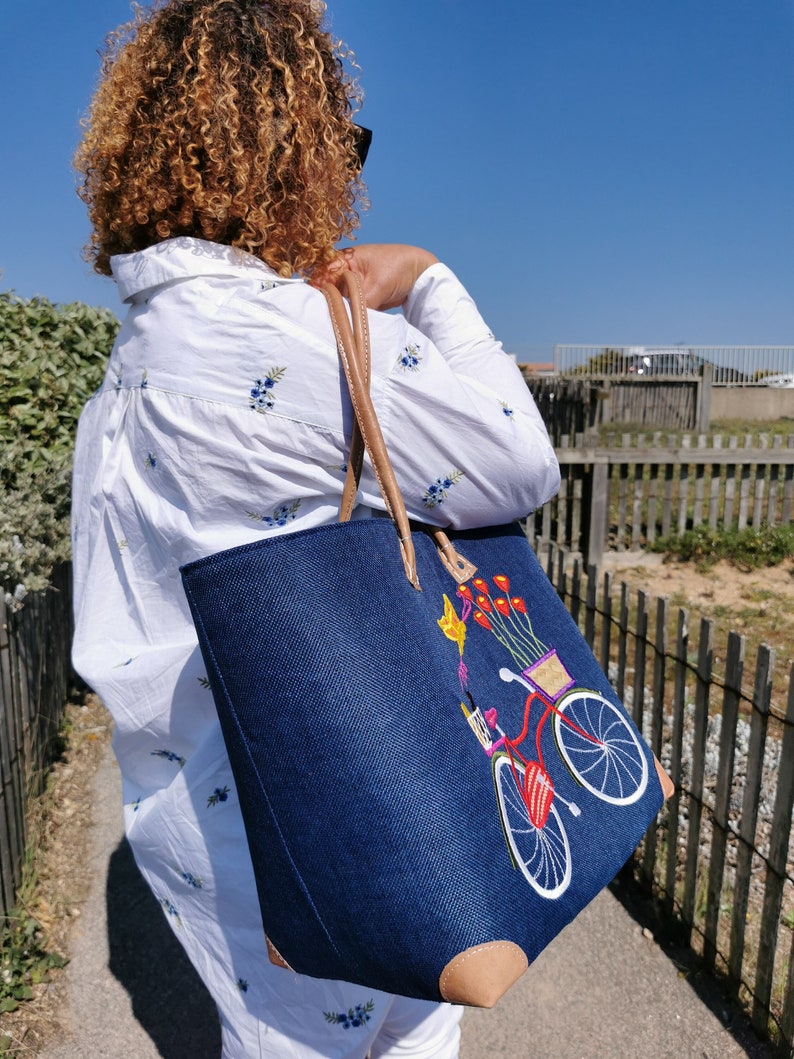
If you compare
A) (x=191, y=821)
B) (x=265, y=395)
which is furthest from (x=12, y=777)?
(x=265, y=395)

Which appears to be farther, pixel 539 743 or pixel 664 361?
pixel 664 361

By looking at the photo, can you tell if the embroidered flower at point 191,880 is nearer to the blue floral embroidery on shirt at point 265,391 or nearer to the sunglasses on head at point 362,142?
the blue floral embroidery on shirt at point 265,391

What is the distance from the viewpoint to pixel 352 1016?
141 cm

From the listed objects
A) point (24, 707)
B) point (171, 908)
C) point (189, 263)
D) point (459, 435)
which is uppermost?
point (189, 263)

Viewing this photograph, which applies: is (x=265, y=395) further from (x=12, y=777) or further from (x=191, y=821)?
(x=12, y=777)

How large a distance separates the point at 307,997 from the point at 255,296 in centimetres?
119

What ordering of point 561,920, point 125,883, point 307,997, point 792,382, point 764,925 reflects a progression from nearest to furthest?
point 561,920
point 307,997
point 764,925
point 125,883
point 792,382

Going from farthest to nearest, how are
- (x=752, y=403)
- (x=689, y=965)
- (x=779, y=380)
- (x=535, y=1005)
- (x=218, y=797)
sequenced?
(x=779, y=380) → (x=752, y=403) → (x=689, y=965) → (x=535, y=1005) → (x=218, y=797)

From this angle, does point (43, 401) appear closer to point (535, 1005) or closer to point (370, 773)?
point (535, 1005)

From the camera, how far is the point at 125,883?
9.93 ft

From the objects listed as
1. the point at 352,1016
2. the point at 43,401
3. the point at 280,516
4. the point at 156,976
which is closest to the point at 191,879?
the point at 352,1016

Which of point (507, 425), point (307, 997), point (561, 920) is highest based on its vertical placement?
point (507, 425)

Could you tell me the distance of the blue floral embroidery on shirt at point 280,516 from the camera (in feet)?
4.19

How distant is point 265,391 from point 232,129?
0.42 m
